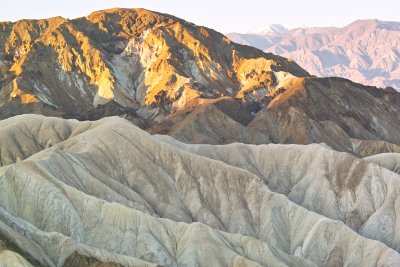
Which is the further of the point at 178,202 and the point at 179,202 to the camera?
the point at 179,202

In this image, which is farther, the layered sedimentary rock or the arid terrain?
the layered sedimentary rock

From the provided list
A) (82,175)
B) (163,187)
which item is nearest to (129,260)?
(82,175)

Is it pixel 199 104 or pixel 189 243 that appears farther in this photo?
pixel 199 104

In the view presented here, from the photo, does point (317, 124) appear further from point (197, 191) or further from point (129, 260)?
point (129, 260)

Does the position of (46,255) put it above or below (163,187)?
above

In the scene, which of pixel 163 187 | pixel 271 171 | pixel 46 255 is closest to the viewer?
pixel 46 255

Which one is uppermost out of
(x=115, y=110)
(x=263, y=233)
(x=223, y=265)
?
(x=223, y=265)

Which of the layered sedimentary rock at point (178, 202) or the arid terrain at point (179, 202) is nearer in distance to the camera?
the arid terrain at point (179, 202)

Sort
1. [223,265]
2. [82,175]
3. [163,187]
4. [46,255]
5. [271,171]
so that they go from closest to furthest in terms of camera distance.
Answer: [46,255] < [223,265] < [82,175] < [163,187] < [271,171]
